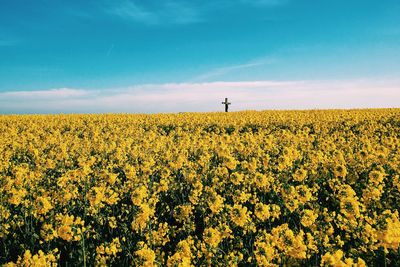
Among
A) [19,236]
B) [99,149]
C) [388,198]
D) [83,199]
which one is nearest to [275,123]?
[99,149]

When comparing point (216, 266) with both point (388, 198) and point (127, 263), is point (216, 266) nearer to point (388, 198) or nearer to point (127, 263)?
point (127, 263)

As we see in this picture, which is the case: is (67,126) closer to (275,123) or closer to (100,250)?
(275,123)

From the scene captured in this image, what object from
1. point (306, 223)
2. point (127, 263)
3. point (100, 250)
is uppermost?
point (306, 223)

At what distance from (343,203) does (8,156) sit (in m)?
11.2

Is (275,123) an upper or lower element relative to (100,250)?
upper

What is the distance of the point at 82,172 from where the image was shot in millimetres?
7938

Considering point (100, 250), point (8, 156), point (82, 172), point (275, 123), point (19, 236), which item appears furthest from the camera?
point (275, 123)

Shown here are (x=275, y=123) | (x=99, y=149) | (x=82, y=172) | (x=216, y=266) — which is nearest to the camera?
(x=216, y=266)

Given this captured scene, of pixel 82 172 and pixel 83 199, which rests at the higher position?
pixel 82 172

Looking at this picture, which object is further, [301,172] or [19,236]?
[301,172]

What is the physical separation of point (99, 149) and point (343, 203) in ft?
32.1

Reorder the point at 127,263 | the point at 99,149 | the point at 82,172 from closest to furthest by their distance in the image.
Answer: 1. the point at 127,263
2. the point at 82,172
3. the point at 99,149

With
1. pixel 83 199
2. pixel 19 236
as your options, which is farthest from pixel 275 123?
pixel 19 236

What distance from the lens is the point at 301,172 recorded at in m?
7.52
